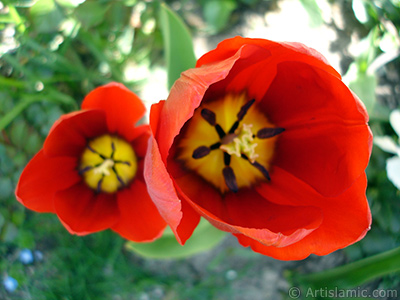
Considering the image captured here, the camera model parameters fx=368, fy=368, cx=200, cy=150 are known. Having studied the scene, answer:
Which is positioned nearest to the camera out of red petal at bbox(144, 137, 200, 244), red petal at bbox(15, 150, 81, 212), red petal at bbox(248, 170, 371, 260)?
red petal at bbox(144, 137, 200, 244)

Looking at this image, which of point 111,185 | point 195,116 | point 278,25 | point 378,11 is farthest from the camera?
point 278,25

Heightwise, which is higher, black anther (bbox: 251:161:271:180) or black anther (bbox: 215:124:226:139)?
black anther (bbox: 215:124:226:139)

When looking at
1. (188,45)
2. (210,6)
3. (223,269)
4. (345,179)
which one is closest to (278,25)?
(210,6)

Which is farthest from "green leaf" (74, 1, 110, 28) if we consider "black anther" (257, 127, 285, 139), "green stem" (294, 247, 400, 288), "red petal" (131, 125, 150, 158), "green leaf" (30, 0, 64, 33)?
"green stem" (294, 247, 400, 288)

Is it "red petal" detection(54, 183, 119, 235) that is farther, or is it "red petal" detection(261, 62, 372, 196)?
"red petal" detection(54, 183, 119, 235)

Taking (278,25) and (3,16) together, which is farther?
(278,25)

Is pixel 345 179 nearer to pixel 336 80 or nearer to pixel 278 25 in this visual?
pixel 336 80

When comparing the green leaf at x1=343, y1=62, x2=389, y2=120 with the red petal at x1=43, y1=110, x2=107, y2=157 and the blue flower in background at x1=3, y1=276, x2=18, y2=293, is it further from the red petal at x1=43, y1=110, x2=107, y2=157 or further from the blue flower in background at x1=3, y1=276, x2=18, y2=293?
the blue flower in background at x1=3, y1=276, x2=18, y2=293

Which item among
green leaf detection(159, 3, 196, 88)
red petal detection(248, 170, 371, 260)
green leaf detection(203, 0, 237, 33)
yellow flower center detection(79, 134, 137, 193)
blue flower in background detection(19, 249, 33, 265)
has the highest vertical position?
green leaf detection(159, 3, 196, 88)

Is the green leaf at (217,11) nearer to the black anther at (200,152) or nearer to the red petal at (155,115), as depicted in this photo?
the black anther at (200,152)
